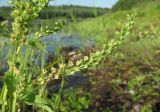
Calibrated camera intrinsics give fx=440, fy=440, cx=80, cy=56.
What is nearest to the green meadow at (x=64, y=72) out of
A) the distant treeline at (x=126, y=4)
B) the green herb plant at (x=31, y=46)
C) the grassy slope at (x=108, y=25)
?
the green herb plant at (x=31, y=46)

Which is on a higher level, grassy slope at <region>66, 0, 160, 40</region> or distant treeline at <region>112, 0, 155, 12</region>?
grassy slope at <region>66, 0, 160, 40</region>

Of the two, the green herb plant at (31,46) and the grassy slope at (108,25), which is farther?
the grassy slope at (108,25)

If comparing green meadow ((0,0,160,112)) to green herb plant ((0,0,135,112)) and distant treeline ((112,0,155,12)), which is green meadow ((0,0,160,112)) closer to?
green herb plant ((0,0,135,112))

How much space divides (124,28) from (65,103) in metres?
2.97

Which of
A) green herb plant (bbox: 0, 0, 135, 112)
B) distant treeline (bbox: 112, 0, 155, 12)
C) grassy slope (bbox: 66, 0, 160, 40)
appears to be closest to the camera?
green herb plant (bbox: 0, 0, 135, 112)

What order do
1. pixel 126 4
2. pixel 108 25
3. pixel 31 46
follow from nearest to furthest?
pixel 31 46 → pixel 108 25 → pixel 126 4

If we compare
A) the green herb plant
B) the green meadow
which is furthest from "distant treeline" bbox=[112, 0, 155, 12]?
the green herb plant

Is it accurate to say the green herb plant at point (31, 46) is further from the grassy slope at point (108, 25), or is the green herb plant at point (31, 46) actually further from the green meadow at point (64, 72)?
the grassy slope at point (108, 25)

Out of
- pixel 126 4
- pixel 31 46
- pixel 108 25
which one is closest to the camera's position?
pixel 31 46

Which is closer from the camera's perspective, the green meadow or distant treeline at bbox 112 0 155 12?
the green meadow

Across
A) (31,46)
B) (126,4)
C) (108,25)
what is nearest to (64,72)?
(31,46)

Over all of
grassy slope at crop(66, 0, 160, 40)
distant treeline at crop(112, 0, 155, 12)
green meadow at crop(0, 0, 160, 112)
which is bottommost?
distant treeline at crop(112, 0, 155, 12)

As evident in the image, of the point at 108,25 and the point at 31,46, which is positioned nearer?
the point at 31,46

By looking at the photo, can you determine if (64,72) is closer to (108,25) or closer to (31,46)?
(31,46)
